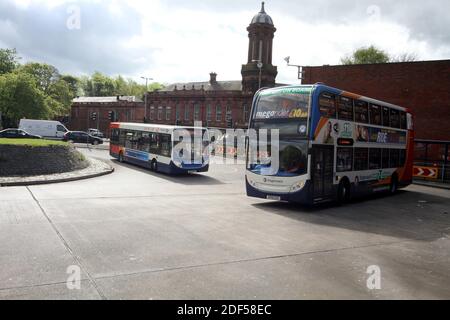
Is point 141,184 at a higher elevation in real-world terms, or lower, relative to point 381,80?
lower

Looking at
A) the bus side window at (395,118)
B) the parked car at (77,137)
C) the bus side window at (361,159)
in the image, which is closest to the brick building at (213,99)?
the parked car at (77,137)

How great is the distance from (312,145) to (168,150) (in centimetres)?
1100

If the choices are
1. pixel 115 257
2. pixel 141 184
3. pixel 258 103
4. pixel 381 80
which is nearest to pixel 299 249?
pixel 115 257

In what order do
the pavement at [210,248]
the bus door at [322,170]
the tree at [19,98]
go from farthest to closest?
1. the tree at [19,98]
2. the bus door at [322,170]
3. the pavement at [210,248]

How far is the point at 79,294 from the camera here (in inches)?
210

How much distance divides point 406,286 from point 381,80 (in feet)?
108

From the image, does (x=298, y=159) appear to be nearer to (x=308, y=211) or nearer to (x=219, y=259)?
(x=308, y=211)

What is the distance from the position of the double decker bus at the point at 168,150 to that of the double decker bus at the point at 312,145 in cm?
819

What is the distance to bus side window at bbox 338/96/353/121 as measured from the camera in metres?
14.2

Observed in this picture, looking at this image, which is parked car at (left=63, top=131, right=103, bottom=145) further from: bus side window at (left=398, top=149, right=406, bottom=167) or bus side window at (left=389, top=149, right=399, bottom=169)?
bus side window at (left=389, top=149, right=399, bottom=169)

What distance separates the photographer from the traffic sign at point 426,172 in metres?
26.7

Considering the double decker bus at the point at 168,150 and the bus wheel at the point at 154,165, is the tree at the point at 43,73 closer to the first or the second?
the double decker bus at the point at 168,150

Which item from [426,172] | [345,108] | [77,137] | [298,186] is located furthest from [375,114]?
[77,137]

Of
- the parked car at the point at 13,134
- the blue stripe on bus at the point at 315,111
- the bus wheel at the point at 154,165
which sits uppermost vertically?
the blue stripe on bus at the point at 315,111
